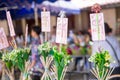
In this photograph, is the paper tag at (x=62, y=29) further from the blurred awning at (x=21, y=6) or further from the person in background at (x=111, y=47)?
the blurred awning at (x=21, y=6)

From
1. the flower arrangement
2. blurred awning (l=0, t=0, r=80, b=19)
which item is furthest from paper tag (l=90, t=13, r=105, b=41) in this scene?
blurred awning (l=0, t=0, r=80, b=19)

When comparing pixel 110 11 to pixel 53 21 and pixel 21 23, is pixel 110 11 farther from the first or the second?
pixel 21 23

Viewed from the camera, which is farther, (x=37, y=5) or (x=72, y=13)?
(x=72, y=13)

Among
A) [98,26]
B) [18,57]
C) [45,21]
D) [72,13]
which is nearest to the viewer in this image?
[98,26]

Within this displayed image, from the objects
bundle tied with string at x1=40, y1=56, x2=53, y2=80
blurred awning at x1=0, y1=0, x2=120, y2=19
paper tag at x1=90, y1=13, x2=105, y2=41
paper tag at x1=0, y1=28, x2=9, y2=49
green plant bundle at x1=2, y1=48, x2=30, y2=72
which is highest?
blurred awning at x1=0, y1=0, x2=120, y2=19

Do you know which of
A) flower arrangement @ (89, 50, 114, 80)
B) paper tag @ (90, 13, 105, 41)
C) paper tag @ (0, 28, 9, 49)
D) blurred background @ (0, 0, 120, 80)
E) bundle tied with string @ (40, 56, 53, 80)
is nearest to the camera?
flower arrangement @ (89, 50, 114, 80)

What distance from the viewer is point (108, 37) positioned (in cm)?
457

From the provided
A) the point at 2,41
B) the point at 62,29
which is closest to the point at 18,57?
the point at 2,41

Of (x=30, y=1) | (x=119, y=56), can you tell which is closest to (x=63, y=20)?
(x=119, y=56)

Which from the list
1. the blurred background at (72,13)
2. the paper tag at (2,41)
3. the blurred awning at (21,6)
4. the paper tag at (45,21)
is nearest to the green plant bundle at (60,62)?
the paper tag at (45,21)

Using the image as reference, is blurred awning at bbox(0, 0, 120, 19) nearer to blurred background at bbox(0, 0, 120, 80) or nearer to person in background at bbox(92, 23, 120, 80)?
blurred background at bbox(0, 0, 120, 80)

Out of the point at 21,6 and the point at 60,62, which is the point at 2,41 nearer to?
the point at 60,62

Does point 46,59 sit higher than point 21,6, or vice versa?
point 21,6

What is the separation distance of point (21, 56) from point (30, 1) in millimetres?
3578
